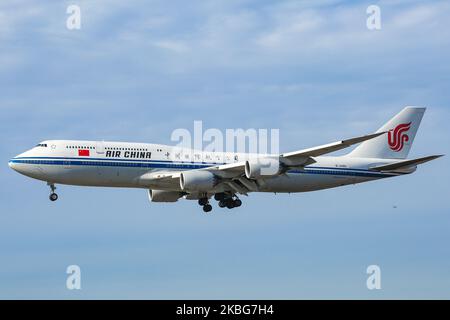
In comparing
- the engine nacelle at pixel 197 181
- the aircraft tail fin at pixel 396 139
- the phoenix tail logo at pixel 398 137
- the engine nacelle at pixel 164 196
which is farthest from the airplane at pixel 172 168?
the phoenix tail logo at pixel 398 137

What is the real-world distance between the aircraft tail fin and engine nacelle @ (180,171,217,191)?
15516 mm

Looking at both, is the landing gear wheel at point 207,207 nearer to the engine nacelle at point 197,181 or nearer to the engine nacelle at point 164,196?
the engine nacelle at point 164,196

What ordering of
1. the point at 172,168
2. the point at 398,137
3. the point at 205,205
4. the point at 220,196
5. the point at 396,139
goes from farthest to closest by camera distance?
the point at 398,137 < the point at 396,139 < the point at 220,196 < the point at 205,205 < the point at 172,168

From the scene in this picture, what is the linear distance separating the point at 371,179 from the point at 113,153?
878 inches

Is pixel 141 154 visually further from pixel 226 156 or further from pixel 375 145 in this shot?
pixel 375 145

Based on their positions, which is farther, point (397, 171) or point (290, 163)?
point (397, 171)

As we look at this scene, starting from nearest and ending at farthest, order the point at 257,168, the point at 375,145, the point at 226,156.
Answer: the point at 257,168 < the point at 226,156 < the point at 375,145

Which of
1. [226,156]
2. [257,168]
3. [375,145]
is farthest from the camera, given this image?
[375,145]

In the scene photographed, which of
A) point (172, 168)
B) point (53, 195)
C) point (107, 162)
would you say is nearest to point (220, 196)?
point (172, 168)

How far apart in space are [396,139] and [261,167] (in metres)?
17.2

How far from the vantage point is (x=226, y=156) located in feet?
251

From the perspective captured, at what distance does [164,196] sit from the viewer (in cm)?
→ 8038

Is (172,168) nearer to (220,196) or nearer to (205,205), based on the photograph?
(205,205)

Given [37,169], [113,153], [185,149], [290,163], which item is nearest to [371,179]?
[290,163]
